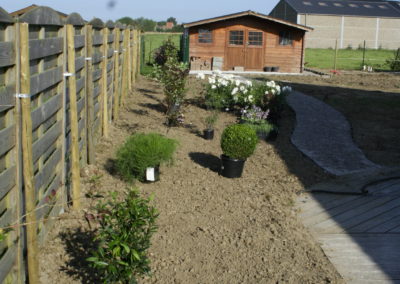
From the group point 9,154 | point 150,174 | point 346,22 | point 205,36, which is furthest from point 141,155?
point 346,22

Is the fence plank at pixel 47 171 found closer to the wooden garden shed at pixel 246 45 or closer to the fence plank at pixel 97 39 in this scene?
the fence plank at pixel 97 39

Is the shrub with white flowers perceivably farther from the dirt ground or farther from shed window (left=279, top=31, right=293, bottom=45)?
shed window (left=279, top=31, right=293, bottom=45)

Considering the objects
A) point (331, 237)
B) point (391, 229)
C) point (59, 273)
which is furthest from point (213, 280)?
point (391, 229)

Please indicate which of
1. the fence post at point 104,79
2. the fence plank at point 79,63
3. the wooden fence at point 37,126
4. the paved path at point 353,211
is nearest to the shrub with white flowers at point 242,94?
the paved path at point 353,211

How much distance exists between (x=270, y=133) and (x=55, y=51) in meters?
5.81

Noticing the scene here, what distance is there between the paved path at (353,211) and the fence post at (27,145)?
2518mm

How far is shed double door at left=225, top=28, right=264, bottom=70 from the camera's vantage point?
1015 inches

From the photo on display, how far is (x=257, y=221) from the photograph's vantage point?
5.67m

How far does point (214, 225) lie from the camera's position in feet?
18.0

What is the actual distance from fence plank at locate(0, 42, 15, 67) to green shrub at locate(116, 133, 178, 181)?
335 centimetres

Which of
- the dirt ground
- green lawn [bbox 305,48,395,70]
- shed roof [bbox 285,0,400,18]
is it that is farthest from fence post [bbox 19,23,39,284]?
shed roof [bbox 285,0,400,18]

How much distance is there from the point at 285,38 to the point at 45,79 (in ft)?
75.0

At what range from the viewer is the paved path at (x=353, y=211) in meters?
4.72

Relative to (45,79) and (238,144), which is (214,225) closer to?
(238,144)
